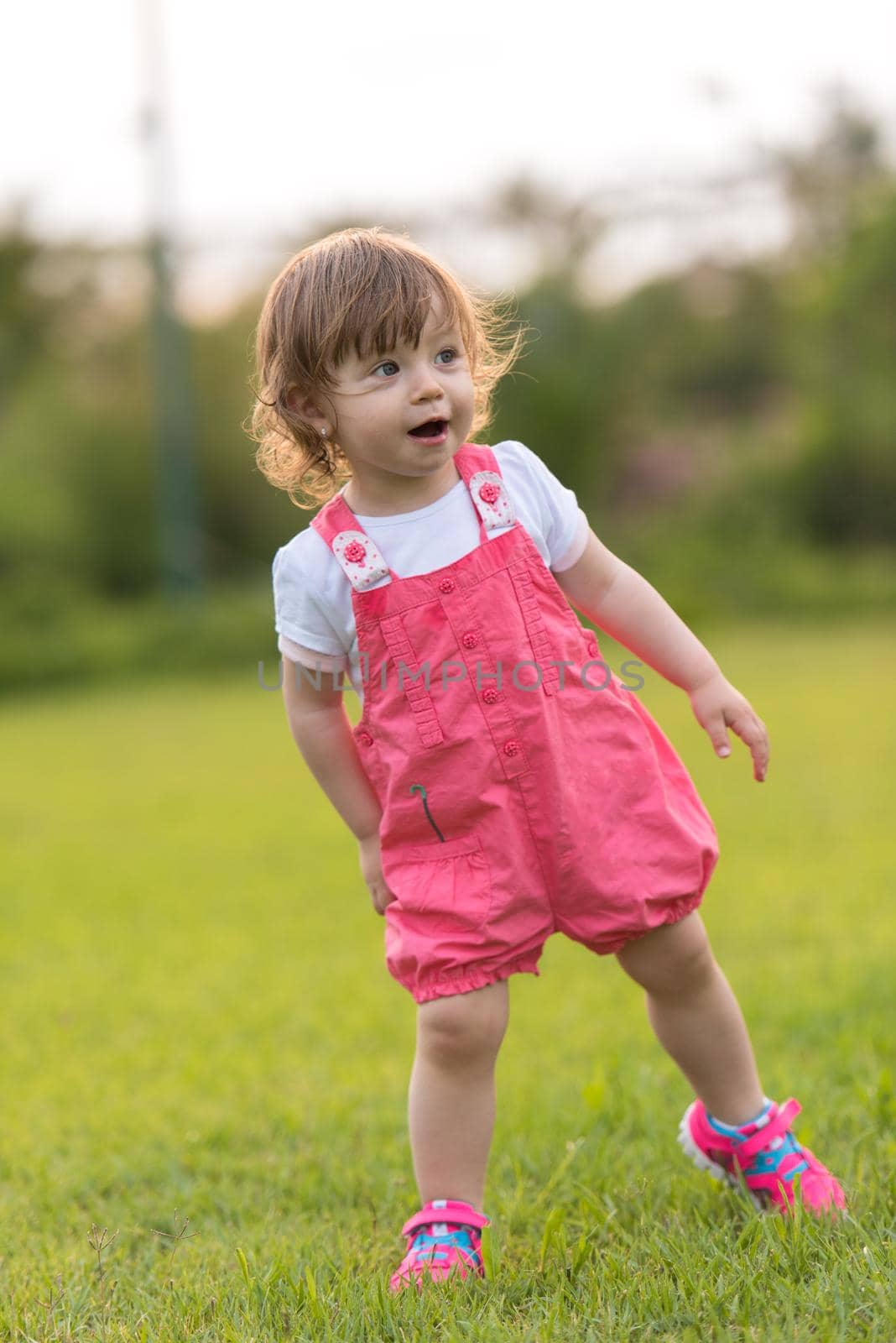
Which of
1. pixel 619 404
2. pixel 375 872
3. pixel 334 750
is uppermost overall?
pixel 334 750

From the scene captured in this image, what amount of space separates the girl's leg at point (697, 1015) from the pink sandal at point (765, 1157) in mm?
27

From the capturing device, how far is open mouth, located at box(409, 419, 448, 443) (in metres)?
1.86

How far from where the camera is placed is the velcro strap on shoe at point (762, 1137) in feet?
6.67

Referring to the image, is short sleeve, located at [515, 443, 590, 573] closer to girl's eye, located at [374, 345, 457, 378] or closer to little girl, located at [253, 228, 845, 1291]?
little girl, located at [253, 228, 845, 1291]

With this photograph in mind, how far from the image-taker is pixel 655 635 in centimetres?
203

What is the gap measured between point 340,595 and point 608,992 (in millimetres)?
1788

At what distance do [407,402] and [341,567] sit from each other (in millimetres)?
220

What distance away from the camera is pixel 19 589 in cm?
1343

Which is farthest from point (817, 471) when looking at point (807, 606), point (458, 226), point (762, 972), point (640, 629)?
point (640, 629)

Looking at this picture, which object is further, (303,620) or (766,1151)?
(766,1151)

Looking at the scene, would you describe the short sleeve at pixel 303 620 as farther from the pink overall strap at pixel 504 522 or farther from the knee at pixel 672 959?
the knee at pixel 672 959

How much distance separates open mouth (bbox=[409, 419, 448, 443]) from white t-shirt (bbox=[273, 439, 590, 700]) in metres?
0.09

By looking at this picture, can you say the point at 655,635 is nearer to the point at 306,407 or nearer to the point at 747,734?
the point at 747,734

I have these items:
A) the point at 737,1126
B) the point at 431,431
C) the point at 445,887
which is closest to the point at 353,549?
the point at 431,431
